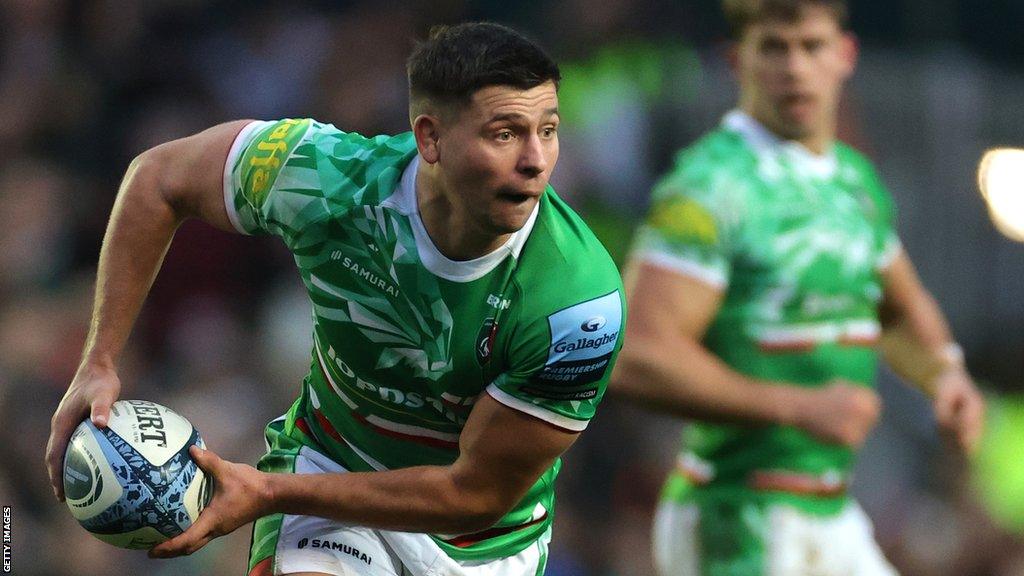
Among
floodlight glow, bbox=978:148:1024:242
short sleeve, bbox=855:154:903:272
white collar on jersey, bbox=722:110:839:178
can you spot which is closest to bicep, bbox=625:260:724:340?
white collar on jersey, bbox=722:110:839:178

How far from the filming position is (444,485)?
12.8ft

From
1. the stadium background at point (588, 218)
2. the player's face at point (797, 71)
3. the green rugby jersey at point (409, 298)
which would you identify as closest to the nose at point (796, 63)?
the player's face at point (797, 71)

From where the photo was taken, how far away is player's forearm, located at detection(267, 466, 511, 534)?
3777mm

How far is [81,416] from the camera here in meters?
3.86

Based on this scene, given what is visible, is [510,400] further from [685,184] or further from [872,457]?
[872,457]

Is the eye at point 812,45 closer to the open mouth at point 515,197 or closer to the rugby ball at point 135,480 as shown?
the open mouth at point 515,197

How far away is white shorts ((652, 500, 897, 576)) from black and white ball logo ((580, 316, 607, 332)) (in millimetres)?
1901

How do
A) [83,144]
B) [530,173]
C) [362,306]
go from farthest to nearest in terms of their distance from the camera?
[83,144] → [362,306] → [530,173]

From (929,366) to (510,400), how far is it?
2633 mm

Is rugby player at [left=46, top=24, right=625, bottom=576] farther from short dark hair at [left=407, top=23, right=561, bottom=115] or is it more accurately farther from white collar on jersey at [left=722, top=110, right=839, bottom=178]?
white collar on jersey at [left=722, top=110, right=839, bottom=178]

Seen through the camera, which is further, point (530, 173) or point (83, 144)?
point (83, 144)

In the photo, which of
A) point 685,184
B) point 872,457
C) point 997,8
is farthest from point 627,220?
point 685,184

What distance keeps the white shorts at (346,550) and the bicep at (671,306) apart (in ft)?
4.31

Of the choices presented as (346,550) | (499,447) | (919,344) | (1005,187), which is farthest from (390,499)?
(1005,187)
